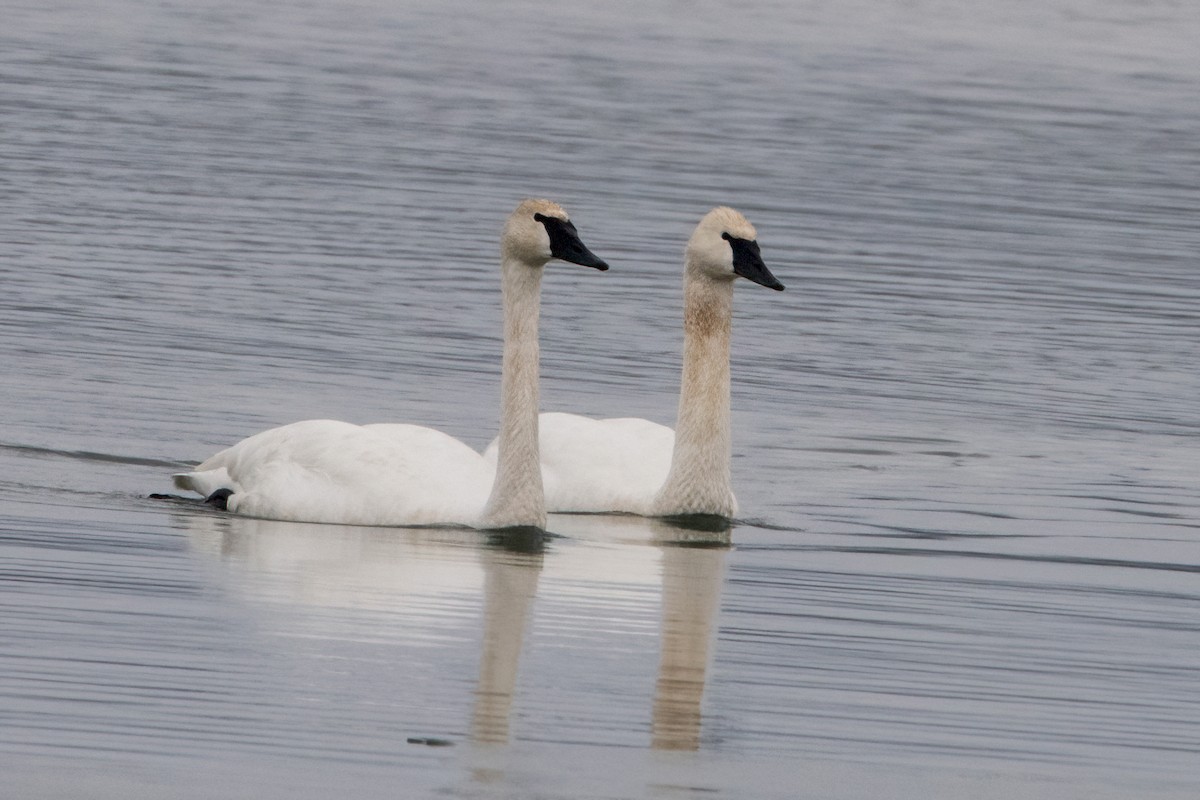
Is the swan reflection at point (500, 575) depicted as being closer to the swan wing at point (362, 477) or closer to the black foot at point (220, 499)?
the swan wing at point (362, 477)

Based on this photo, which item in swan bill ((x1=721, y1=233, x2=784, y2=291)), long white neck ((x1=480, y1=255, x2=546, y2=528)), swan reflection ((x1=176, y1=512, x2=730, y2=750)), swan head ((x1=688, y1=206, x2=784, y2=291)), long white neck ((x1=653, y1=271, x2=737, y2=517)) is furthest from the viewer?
swan head ((x1=688, y1=206, x2=784, y2=291))

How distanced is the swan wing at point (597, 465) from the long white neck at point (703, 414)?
0.56 ft

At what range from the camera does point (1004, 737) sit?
810cm

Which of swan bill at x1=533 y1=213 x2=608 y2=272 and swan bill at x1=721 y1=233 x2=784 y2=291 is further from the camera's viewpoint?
swan bill at x1=721 y1=233 x2=784 y2=291

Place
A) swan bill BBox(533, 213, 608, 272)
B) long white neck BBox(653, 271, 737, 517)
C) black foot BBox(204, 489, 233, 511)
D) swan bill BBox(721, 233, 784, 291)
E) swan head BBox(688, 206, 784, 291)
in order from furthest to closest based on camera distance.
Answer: swan head BBox(688, 206, 784, 291) < swan bill BBox(721, 233, 784, 291) < long white neck BBox(653, 271, 737, 517) < black foot BBox(204, 489, 233, 511) < swan bill BBox(533, 213, 608, 272)

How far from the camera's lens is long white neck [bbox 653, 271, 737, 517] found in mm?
12609

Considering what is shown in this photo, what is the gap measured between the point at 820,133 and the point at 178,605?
24.6m

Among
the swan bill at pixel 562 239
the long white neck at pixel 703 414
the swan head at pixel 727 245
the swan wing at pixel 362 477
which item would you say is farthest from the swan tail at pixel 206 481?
the swan head at pixel 727 245

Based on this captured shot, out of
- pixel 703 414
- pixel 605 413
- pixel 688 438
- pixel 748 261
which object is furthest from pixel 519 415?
pixel 605 413

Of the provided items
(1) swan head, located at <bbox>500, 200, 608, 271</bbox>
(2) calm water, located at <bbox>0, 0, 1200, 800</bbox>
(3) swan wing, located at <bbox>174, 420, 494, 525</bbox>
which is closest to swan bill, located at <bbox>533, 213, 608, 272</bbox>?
(1) swan head, located at <bbox>500, 200, 608, 271</bbox>

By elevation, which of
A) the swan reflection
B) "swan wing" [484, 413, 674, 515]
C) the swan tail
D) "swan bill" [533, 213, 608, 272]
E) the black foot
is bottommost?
the swan reflection

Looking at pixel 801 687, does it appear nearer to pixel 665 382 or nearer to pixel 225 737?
pixel 225 737

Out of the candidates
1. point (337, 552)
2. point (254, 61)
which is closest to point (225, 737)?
point (337, 552)

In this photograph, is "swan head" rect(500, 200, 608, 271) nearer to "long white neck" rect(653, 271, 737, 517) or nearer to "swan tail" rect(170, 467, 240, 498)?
"long white neck" rect(653, 271, 737, 517)
